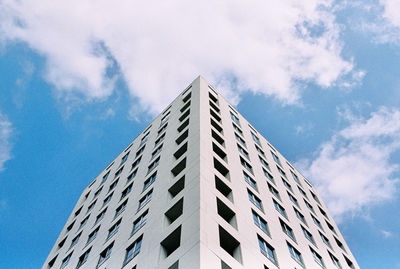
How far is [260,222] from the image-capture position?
2558 centimetres

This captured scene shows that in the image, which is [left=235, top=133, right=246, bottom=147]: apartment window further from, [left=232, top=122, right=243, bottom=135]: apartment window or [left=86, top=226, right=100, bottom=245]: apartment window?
[left=86, top=226, right=100, bottom=245]: apartment window

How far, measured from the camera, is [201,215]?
762 inches

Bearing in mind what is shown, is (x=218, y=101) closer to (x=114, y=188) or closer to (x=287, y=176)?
(x=287, y=176)

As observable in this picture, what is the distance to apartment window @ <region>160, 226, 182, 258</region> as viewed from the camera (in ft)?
66.0

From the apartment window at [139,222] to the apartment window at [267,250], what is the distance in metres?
8.11

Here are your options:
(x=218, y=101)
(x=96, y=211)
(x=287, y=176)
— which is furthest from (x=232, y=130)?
(x=96, y=211)

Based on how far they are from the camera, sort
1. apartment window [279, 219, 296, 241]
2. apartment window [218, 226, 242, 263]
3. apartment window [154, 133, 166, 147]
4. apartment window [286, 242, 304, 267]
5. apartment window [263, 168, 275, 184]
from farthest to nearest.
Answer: apartment window [154, 133, 166, 147]
apartment window [263, 168, 275, 184]
apartment window [279, 219, 296, 241]
apartment window [286, 242, 304, 267]
apartment window [218, 226, 242, 263]

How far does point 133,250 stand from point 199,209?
249 inches

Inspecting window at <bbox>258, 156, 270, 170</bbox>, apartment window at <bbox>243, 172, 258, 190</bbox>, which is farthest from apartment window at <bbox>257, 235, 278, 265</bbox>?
window at <bbox>258, 156, 270, 170</bbox>

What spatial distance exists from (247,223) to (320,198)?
3009cm

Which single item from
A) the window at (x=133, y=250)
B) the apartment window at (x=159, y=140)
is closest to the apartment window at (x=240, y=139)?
the apartment window at (x=159, y=140)

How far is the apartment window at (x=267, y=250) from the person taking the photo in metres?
22.3

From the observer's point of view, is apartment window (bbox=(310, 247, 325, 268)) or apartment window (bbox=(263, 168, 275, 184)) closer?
apartment window (bbox=(310, 247, 325, 268))

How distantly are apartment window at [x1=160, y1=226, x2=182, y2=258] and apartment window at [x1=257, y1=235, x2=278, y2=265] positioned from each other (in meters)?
5.61
